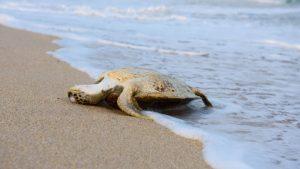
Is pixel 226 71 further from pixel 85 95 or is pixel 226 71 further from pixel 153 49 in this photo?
pixel 85 95

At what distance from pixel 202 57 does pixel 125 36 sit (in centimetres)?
307

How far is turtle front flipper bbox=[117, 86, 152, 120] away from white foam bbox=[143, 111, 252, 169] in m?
0.10

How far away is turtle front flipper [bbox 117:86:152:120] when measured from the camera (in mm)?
3734

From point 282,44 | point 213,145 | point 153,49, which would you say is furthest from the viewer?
point 282,44

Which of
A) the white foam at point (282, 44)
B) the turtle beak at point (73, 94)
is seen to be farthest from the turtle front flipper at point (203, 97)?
the white foam at point (282, 44)

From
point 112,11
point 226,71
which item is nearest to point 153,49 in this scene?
point 226,71

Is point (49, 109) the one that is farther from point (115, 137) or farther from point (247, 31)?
point (247, 31)

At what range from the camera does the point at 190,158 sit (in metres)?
2.85

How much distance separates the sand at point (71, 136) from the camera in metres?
2.56

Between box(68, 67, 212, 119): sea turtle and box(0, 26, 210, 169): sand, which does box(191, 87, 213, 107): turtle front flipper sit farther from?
box(0, 26, 210, 169): sand

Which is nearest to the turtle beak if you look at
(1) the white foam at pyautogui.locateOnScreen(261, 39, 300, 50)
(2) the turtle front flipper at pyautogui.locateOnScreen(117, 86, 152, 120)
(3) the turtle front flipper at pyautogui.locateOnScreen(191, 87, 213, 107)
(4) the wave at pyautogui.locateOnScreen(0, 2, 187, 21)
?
(2) the turtle front flipper at pyautogui.locateOnScreen(117, 86, 152, 120)

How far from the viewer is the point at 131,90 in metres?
3.95

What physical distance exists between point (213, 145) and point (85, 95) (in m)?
1.17

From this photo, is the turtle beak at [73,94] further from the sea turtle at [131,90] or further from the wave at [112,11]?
the wave at [112,11]
